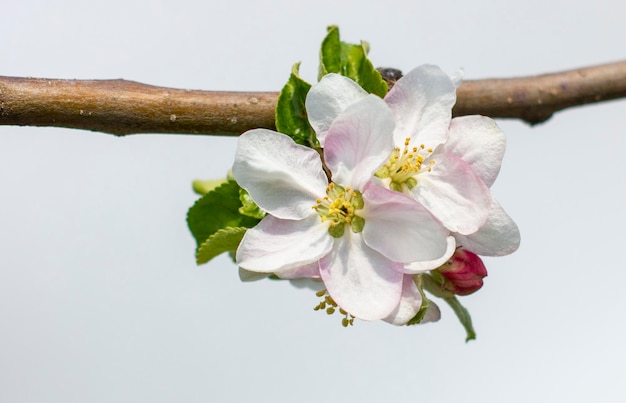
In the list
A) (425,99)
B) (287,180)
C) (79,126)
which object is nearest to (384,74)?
(425,99)

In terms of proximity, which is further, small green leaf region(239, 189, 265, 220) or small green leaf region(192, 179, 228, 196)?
small green leaf region(192, 179, 228, 196)

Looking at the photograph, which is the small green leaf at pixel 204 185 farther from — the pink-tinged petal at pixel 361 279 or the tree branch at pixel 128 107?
the pink-tinged petal at pixel 361 279

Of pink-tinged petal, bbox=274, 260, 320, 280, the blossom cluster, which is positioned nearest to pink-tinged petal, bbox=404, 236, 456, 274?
the blossom cluster

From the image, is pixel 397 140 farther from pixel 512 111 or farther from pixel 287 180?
pixel 512 111

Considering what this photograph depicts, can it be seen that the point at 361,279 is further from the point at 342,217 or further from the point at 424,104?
the point at 424,104

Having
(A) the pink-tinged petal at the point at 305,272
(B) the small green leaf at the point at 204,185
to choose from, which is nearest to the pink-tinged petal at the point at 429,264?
(A) the pink-tinged petal at the point at 305,272

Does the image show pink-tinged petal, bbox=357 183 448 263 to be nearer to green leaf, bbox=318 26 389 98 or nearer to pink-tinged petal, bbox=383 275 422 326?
pink-tinged petal, bbox=383 275 422 326

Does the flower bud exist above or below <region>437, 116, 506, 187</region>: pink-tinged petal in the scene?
below

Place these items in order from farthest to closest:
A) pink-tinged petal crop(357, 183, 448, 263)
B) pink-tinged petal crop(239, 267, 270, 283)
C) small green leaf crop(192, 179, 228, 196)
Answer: small green leaf crop(192, 179, 228, 196)
pink-tinged petal crop(239, 267, 270, 283)
pink-tinged petal crop(357, 183, 448, 263)
